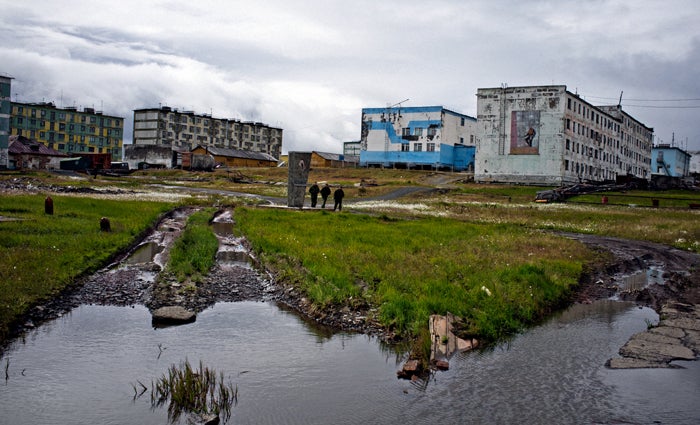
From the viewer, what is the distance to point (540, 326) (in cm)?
1294

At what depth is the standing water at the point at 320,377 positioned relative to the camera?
8.07 metres

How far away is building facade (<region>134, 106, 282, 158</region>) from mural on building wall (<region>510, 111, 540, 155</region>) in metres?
78.4

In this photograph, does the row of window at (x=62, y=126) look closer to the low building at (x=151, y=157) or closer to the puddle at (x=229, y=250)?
the low building at (x=151, y=157)

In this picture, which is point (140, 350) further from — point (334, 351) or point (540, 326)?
point (540, 326)

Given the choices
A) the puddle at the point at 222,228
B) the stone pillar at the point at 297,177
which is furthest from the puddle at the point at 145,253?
the stone pillar at the point at 297,177

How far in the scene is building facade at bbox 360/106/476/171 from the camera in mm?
94875

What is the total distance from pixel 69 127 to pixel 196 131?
30.7 metres

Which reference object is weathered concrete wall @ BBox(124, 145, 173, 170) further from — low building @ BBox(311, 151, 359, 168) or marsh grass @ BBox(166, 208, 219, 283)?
marsh grass @ BBox(166, 208, 219, 283)

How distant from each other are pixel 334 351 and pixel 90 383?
4171 mm

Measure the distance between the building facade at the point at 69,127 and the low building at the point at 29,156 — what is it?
31950 millimetres

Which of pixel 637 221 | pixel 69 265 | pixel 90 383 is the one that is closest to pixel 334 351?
pixel 90 383

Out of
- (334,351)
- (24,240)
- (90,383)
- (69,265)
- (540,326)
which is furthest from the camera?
(24,240)

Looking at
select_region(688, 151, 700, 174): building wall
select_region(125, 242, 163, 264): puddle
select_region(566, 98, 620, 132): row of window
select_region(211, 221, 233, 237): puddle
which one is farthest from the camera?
select_region(688, 151, 700, 174): building wall

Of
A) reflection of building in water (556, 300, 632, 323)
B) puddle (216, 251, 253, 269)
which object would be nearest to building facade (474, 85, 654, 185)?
puddle (216, 251, 253, 269)
